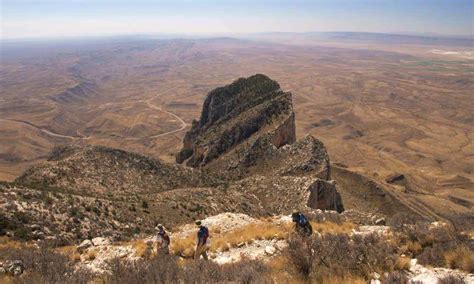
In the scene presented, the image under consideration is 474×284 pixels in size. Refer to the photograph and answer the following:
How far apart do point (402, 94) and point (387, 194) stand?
154 metres

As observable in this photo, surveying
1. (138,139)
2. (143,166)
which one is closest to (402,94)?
(138,139)

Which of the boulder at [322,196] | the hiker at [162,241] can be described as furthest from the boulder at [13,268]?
the boulder at [322,196]

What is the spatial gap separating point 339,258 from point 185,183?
24.7m

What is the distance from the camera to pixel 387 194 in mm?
42938

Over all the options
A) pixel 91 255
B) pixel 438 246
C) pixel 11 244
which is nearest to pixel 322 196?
pixel 438 246

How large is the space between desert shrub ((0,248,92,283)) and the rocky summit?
5.24 m

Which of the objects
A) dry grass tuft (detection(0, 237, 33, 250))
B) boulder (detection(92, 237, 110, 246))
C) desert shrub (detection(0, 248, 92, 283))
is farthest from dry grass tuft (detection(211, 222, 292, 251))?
dry grass tuft (detection(0, 237, 33, 250))

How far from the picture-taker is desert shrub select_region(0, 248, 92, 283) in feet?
29.2

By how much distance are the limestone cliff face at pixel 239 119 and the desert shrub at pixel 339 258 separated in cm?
3156

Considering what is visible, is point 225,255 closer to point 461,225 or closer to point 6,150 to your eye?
point 461,225

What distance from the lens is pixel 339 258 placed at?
9.95 m

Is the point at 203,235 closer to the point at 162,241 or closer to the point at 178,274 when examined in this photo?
the point at 162,241

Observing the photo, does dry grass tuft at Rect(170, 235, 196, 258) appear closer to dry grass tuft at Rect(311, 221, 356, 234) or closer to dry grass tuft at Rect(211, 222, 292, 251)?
dry grass tuft at Rect(211, 222, 292, 251)

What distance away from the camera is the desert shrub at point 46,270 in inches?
351
